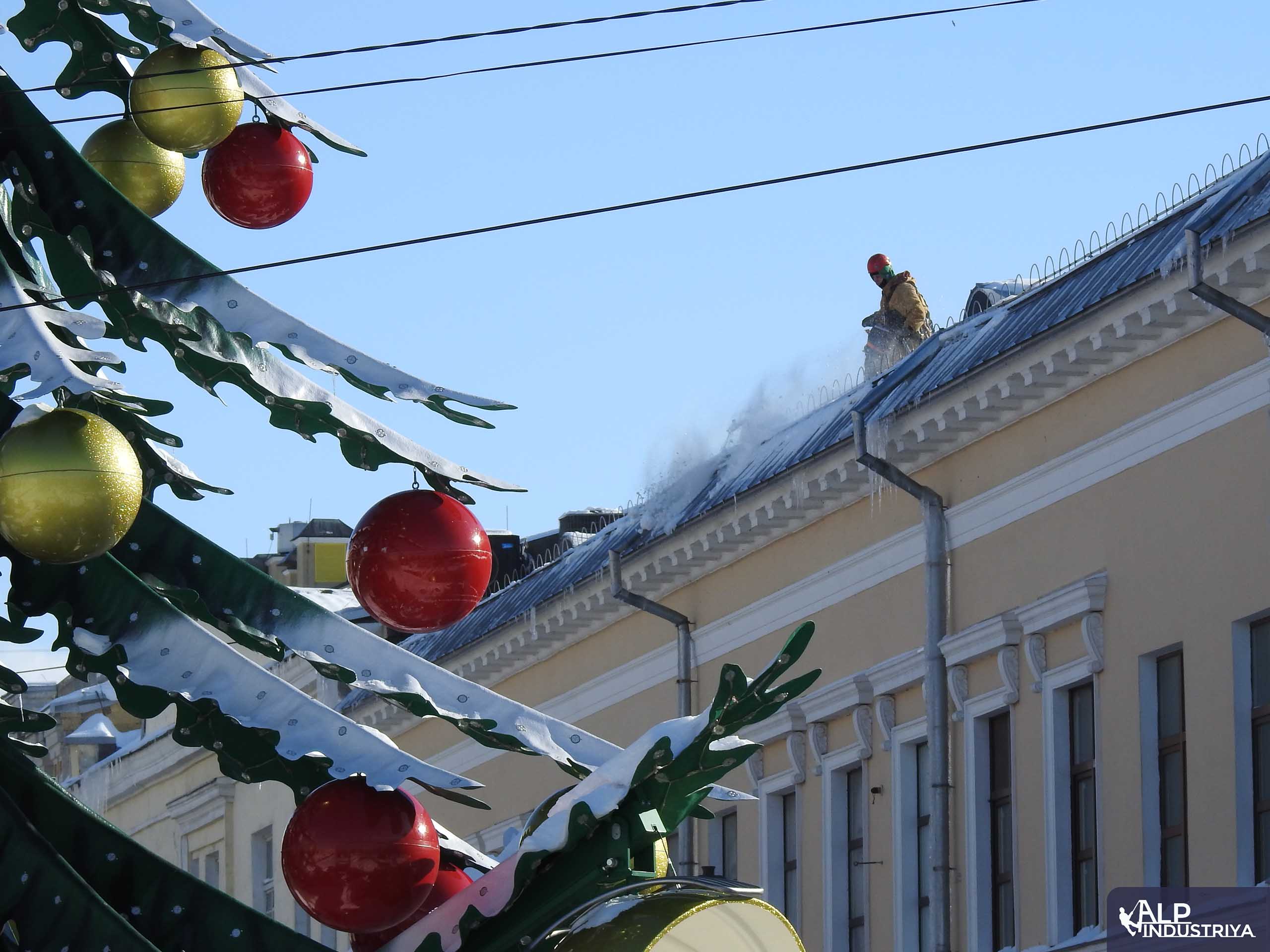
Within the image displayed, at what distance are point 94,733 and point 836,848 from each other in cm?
1828

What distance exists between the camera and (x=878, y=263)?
23672 mm

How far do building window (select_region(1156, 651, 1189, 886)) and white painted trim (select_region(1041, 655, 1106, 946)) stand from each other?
1.73ft

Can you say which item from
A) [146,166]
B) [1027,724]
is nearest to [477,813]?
[1027,724]

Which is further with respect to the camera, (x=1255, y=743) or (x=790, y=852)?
(x=790, y=852)

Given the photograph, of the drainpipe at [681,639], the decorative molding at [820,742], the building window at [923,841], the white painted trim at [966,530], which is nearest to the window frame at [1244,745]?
the white painted trim at [966,530]

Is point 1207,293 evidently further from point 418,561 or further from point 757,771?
point 418,561

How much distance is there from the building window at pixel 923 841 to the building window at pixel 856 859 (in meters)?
0.71

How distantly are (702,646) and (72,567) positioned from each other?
1672 centimetres

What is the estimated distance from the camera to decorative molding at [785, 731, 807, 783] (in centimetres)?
2122

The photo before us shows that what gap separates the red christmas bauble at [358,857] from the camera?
540 cm

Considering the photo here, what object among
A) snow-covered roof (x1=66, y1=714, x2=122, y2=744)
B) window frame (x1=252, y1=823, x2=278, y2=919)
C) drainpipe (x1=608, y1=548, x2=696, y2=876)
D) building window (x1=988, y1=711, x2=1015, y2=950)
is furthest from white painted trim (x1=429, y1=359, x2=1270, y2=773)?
snow-covered roof (x1=66, y1=714, x2=122, y2=744)

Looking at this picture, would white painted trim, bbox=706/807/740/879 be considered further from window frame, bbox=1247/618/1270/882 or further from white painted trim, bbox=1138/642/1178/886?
window frame, bbox=1247/618/1270/882

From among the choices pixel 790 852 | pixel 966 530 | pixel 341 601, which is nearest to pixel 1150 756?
pixel 966 530

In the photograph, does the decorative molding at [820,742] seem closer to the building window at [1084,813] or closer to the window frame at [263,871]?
the building window at [1084,813]
